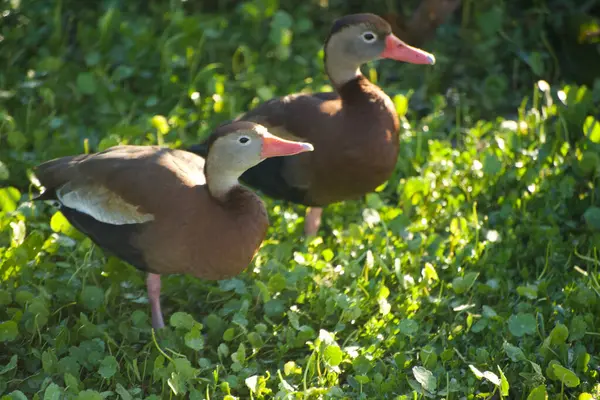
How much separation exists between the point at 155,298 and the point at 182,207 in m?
0.47

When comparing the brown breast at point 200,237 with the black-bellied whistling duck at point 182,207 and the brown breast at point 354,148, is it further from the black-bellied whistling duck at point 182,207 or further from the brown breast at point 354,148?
the brown breast at point 354,148

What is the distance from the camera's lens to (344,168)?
4156mm

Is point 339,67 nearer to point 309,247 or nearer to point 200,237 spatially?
point 309,247

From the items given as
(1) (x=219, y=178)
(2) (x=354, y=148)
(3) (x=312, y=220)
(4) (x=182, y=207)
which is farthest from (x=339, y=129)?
(4) (x=182, y=207)

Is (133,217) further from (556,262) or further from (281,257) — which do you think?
(556,262)

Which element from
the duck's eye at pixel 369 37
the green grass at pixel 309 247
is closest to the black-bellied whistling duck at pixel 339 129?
the duck's eye at pixel 369 37

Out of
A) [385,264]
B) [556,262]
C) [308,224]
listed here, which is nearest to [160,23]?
[308,224]

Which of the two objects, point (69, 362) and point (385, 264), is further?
point (385, 264)

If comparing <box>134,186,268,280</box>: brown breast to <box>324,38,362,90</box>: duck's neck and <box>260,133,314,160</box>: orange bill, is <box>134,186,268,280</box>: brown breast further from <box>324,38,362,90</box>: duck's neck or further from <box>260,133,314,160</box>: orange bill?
<box>324,38,362,90</box>: duck's neck

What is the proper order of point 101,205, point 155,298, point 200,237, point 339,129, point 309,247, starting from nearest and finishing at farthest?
point 200,237, point 101,205, point 155,298, point 339,129, point 309,247

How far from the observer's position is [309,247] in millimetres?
4383

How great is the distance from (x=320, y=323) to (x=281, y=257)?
444mm

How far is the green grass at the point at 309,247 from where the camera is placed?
3.57m

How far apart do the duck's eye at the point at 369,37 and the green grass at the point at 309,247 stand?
760mm
